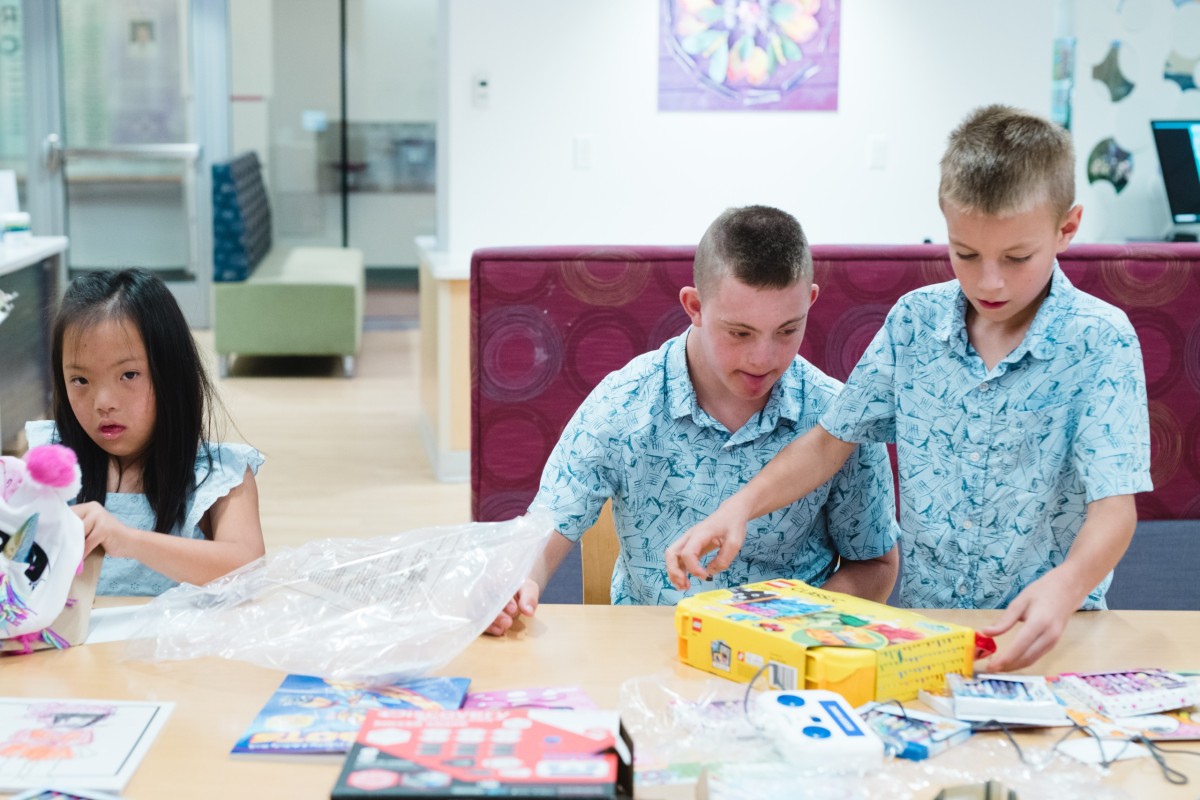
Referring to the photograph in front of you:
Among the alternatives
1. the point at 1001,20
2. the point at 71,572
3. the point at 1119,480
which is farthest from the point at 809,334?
the point at 1001,20

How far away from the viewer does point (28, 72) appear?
22.6ft

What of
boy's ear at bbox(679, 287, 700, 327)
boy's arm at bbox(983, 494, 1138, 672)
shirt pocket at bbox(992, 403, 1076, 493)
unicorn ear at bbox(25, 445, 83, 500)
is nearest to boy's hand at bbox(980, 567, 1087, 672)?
boy's arm at bbox(983, 494, 1138, 672)

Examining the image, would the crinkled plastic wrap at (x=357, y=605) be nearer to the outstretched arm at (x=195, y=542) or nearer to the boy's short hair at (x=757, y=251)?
the outstretched arm at (x=195, y=542)

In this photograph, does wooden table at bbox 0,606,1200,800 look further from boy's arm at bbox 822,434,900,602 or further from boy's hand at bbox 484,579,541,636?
boy's arm at bbox 822,434,900,602

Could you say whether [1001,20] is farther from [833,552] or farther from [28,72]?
[28,72]

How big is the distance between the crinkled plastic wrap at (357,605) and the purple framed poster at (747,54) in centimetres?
373

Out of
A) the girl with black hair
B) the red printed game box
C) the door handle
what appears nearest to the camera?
the red printed game box

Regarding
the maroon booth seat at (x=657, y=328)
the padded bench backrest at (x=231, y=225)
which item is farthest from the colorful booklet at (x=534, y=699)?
the padded bench backrest at (x=231, y=225)

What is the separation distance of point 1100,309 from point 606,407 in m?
0.64

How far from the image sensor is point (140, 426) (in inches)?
67.1

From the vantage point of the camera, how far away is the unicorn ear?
1304 millimetres

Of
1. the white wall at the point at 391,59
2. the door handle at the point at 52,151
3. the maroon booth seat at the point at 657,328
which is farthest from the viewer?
the white wall at the point at 391,59

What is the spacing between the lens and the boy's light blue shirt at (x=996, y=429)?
4.95 feet

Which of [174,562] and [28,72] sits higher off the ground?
[28,72]
